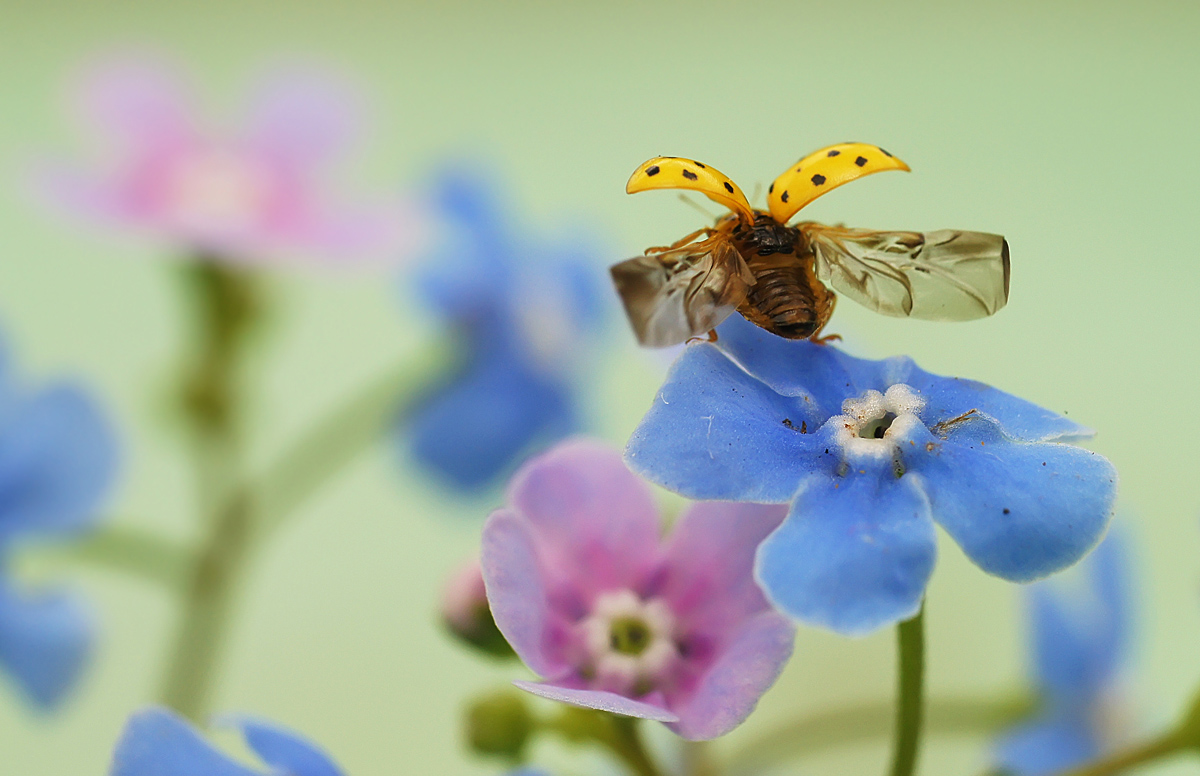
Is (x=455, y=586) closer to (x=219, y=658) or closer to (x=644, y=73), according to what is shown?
(x=219, y=658)

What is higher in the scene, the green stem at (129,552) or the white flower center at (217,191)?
the white flower center at (217,191)

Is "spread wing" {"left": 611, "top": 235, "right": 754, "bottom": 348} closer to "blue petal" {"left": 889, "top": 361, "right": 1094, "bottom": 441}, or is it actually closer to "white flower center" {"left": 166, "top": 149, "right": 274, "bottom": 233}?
"blue petal" {"left": 889, "top": 361, "right": 1094, "bottom": 441}

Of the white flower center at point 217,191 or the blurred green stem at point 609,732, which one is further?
the white flower center at point 217,191

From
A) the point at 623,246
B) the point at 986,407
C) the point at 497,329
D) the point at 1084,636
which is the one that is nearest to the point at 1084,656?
the point at 1084,636

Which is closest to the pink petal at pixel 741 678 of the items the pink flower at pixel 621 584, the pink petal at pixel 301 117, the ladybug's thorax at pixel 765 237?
the pink flower at pixel 621 584

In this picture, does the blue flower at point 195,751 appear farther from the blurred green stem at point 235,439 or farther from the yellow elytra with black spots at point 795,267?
the blurred green stem at point 235,439

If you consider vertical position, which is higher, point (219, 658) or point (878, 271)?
point (878, 271)

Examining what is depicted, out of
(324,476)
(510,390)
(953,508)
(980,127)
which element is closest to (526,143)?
(980,127)

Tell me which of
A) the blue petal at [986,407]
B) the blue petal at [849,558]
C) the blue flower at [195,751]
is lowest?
the blue flower at [195,751]
